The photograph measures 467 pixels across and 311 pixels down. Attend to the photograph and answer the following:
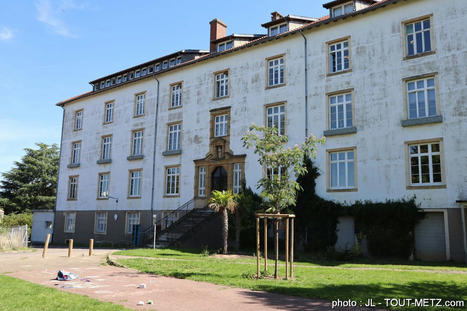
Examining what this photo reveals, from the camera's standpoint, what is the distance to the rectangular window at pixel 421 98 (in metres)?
19.2

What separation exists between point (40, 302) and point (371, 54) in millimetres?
19315


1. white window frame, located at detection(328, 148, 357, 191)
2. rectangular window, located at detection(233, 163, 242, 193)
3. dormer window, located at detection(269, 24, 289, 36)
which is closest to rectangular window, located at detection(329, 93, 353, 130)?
white window frame, located at detection(328, 148, 357, 191)

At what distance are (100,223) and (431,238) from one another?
2533cm

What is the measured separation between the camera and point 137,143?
32250 mm

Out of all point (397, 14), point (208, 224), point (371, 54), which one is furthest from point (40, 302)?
point (397, 14)

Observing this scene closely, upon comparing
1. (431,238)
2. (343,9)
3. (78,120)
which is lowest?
(431,238)

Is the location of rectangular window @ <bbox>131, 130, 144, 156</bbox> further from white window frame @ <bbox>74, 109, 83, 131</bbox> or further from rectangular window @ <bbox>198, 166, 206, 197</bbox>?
white window frame @ <bbox>74, 109, 83, 131</bbox>

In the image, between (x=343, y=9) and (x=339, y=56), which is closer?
(x=339, y=56)

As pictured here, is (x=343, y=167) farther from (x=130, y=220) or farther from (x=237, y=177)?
(x=130, y=220)

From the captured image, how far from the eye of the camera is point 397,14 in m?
20.7

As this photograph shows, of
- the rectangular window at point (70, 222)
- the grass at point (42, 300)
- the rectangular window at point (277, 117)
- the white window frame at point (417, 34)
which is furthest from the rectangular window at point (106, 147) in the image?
the white window frame at point (417, 34)

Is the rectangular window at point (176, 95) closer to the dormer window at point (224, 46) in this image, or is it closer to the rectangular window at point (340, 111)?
the dormer window at point (224, 46)

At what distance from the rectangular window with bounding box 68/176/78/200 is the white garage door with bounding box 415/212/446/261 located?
2889cm

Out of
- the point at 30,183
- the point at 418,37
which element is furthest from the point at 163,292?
the point at 30,183
